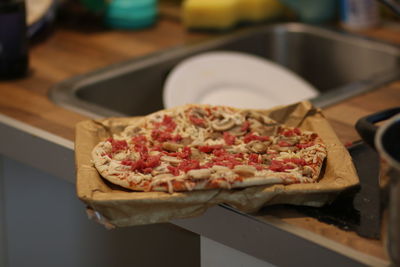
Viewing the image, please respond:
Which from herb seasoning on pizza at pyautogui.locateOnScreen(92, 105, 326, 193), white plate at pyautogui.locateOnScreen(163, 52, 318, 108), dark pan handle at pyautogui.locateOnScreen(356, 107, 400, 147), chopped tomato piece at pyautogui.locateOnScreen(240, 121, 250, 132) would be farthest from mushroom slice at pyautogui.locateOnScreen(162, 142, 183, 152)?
white plate at pyautogui.locateOnScreen(163, 52, 318, 108)

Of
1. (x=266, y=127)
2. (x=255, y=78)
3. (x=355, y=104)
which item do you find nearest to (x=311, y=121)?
(x=266, y=127)

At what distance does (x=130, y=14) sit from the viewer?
5.90 feet

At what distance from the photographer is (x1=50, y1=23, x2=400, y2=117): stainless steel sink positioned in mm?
1437

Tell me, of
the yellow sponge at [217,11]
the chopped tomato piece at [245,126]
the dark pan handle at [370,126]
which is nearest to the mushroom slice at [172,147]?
the chopped tomato piece at [245,126]

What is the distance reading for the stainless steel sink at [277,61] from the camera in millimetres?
1437

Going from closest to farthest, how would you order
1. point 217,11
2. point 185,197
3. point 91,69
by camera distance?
point 185,197
point 91,69
point 217,11

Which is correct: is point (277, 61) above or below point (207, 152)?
below

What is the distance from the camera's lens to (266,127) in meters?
1.06

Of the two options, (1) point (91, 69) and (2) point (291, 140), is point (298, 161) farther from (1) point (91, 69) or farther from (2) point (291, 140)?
(1) point (91, 69)

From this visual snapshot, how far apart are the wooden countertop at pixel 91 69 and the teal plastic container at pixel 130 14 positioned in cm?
3

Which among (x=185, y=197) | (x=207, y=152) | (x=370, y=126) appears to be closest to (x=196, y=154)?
(x=207, y=152)

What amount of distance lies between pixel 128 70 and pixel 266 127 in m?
0.56

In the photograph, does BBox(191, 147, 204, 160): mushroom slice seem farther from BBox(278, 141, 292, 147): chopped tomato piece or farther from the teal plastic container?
the teal plastic container

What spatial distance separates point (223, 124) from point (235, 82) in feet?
1.87
